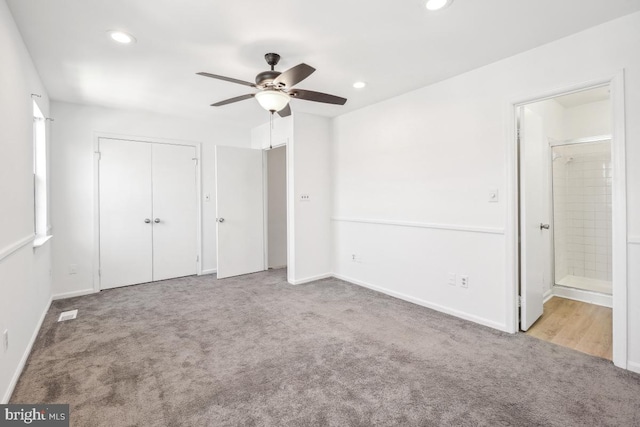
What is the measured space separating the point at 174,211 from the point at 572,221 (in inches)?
224

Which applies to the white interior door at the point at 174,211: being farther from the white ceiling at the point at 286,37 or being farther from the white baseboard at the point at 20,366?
the white baseboard at the point at 20,366

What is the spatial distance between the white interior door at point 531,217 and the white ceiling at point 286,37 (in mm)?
808

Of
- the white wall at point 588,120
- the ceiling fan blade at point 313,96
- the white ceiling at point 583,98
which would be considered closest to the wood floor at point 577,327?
the white wall at point 588,120

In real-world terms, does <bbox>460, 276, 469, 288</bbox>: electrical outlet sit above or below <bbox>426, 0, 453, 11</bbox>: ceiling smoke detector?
below

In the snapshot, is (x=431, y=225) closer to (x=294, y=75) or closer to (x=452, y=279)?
(x=452, y=279)

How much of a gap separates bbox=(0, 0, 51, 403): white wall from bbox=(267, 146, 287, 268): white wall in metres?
3.18

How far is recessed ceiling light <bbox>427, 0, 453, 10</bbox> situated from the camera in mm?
1901

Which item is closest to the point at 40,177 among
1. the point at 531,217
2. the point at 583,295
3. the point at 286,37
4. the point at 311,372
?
the point at 286,37

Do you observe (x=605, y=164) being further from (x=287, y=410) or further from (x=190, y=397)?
(x=190, y=397)

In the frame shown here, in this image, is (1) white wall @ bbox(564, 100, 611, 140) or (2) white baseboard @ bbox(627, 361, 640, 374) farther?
(1) white wall @ bbox(564, 100, 611, 140)

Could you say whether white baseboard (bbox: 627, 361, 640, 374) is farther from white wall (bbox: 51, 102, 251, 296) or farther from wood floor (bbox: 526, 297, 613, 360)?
white wall (bbox: 51, 102, 251, 296)

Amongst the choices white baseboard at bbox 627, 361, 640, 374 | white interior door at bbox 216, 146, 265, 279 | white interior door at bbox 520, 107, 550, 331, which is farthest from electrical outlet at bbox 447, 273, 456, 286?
white interior door at bbox 216, 146, 265, 279

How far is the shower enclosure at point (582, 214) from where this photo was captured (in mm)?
3869

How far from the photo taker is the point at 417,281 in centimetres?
349
